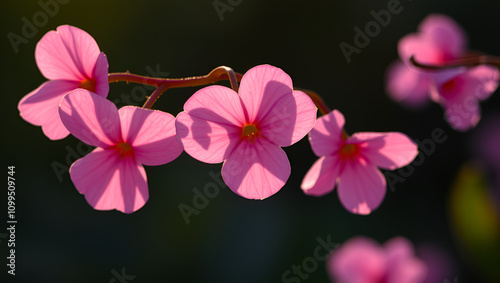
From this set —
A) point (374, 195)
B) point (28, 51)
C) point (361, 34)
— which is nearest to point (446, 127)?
point (361, 34)

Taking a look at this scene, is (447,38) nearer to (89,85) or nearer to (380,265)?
(380,265)

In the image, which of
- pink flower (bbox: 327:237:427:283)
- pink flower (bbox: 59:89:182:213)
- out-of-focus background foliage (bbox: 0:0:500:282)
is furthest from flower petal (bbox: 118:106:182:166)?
out-of-focus background foliage (bbox: 0:0:500:282)

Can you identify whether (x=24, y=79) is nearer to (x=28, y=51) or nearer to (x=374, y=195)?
(x=28, y=51)

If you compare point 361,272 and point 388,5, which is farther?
point 388,5

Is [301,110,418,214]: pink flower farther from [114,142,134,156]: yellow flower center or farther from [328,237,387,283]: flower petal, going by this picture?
[328,237,387,283]: flower petal

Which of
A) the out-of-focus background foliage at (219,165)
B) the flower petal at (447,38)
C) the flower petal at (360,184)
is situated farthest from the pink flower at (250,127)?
the out-of-focus background foliage at (219,165)

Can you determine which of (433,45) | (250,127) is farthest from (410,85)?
(250,127)
